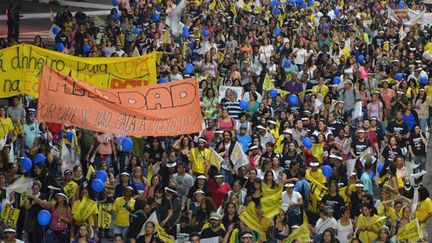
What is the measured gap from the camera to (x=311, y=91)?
2406cm

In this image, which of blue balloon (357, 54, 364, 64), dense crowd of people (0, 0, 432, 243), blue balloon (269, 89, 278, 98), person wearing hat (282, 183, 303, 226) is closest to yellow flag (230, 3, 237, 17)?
dense crowd of people (0, 0, 432, 243)

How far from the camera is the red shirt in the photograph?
17500mm

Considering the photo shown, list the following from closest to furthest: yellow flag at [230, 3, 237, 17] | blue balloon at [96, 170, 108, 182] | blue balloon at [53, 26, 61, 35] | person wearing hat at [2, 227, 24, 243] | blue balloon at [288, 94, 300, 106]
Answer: person wearing hat at [2, 227, 24, 243]
blue balloon at [96, 170, 108, 182]
blue balloon at [288, 94, 300, 106]
blue balloon at [53, 26, 61, 35]
yellow flag at [230, 3, 237, 17]

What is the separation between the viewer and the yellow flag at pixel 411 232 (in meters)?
15.9

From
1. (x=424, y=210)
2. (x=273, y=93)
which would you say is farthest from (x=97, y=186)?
(x=273, y=93)

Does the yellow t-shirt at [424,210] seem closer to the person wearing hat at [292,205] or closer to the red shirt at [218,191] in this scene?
the person wearing hat at [292,205]

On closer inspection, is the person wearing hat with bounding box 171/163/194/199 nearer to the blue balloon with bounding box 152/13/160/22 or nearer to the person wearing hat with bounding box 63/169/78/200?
the person wearing hat with bounding box 63/169/78/200

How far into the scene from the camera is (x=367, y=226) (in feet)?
52.4

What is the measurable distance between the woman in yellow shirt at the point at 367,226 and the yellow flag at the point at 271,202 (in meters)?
1.16

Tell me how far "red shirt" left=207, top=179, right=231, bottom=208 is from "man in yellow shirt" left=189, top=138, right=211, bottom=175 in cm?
78

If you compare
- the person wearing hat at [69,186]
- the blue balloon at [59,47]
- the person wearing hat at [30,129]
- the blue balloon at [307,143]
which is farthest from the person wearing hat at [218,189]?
the blue balloon at [59,47]

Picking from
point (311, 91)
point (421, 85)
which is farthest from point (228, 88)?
point (421, 85)

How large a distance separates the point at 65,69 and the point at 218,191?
2.93 metres

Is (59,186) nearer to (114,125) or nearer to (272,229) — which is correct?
(114,125)
